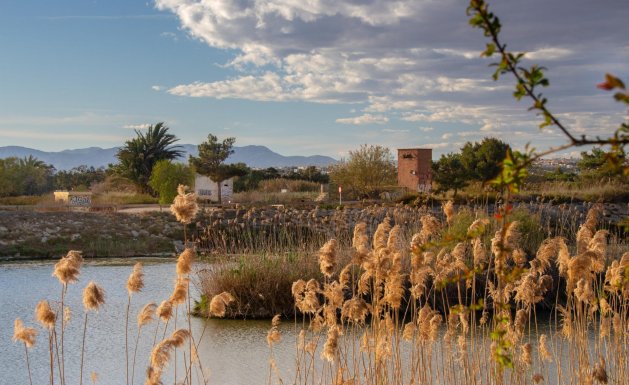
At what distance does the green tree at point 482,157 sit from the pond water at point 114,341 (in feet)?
56.5

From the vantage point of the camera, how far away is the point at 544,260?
4.70 meters

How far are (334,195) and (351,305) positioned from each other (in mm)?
26475

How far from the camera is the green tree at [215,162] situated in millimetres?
29141

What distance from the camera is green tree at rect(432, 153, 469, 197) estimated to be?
26.8 m

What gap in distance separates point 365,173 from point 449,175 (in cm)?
488

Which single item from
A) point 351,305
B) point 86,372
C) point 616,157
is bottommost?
point 86,372

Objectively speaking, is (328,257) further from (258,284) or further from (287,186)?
(287,186)

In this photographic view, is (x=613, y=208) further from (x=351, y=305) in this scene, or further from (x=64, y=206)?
(x=351, y=305)

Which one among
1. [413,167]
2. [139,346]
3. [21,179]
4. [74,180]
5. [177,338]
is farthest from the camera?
[74,180]

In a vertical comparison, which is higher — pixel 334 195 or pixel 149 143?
pixel 149 143

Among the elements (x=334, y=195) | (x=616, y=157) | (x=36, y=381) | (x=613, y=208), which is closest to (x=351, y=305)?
(x=616, y=157)

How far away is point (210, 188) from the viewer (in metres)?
30.8

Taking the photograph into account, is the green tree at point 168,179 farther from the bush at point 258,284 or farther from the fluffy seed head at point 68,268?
the fluffy seed head at point 68,268

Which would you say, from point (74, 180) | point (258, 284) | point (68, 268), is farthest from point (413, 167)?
point (68, 268)
